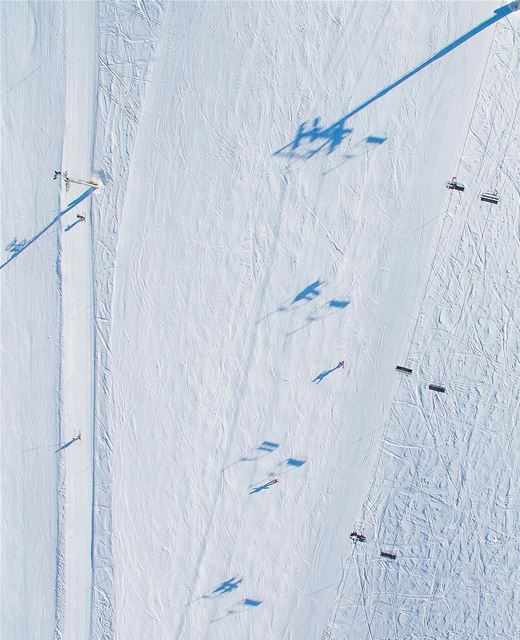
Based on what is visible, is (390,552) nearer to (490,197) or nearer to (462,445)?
(462,445)

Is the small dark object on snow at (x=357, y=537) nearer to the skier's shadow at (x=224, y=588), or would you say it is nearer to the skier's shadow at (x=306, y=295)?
the skier's shadow at (x=224, y=588)

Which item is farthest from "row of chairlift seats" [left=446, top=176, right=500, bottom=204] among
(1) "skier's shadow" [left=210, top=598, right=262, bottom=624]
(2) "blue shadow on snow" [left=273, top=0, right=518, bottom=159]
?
(1) "skier's shadow" [left=210, top=598, right=262, bottom=624]

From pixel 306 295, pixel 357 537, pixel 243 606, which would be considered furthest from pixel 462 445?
pixel 243 606

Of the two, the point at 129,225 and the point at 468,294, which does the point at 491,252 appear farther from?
the point at 129,225

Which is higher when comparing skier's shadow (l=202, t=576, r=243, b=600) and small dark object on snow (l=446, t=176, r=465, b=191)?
small dark object on snow (l=446, t=176, r=465, b=191)

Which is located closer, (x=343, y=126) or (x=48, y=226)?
(x=343, y=126)

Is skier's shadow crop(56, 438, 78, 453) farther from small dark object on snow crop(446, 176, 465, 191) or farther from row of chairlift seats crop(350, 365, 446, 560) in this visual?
small dark object on snow crop(446, 176, 465, 191)

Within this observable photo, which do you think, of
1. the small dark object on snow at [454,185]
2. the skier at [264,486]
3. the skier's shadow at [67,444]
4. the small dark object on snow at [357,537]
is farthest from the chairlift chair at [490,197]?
the skier's shadow at [67,444]
